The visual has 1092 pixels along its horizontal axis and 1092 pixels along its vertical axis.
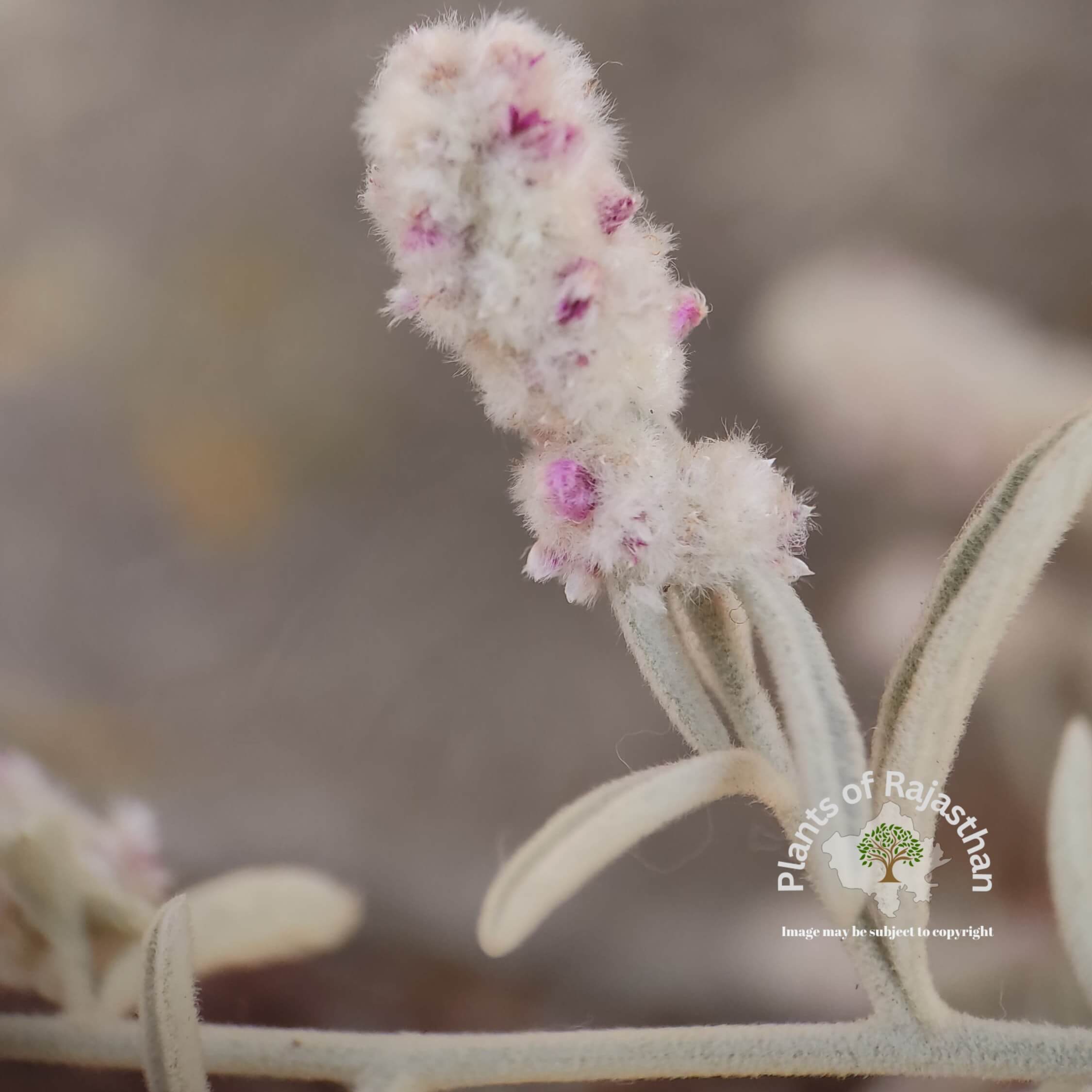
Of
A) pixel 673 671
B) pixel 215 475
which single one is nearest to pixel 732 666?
pixel 673 671

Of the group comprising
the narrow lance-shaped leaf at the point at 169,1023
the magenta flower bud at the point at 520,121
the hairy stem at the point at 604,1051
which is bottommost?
the hairy stem at the point at 604,1051

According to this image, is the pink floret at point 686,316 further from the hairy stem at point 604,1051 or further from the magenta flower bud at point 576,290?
the hairy stem at point 604,1051

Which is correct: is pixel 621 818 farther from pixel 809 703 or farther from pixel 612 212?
pixel 612 212

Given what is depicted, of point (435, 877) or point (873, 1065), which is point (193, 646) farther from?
point (873, 1065)

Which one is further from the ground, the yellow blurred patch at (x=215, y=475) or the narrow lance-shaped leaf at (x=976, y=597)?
the yellow blurred patch at (x=215, y=475)

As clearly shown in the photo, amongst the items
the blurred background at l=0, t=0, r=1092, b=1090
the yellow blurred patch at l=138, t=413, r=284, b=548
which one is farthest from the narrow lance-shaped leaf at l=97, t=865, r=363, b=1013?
the yellow blurred patch at l=138, t=413, r=284, b=548

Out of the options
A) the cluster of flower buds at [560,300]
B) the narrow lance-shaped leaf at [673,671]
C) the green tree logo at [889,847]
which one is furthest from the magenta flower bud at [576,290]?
the green tree logo at [889,847]

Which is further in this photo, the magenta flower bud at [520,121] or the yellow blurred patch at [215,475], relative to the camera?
the yellow blurred patch at [215,475]
